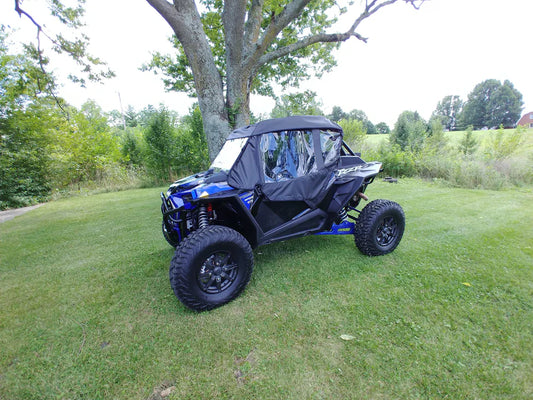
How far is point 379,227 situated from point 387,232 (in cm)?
20

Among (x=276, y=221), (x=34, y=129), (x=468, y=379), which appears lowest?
(x=468, y=379)

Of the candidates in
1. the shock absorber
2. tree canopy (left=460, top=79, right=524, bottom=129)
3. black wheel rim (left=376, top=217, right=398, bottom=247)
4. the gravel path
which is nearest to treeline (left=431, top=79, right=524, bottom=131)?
tree canopy (left=460, top=79, right=524, bottom=129)

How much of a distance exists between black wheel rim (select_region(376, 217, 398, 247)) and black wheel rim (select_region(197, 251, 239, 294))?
2.11 m

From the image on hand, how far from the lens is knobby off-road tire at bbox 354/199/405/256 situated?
10.1 ft

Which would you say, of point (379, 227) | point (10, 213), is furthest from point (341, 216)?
point (10, 213)

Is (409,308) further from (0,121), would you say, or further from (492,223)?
(0,121)

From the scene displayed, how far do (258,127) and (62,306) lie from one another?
9.84ft

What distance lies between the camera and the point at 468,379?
5.10ft

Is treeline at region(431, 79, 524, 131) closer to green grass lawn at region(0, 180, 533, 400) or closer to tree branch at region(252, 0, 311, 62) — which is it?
Result: tree branch at region(252, 0, 311, 62)

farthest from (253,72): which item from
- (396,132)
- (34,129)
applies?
(396,132)

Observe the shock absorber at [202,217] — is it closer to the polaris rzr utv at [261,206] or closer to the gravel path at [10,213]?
the polaris rzr utv at [261,206]

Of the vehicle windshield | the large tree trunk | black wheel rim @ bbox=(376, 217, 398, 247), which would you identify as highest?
the large tree trunk

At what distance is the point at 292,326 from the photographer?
2100 mm

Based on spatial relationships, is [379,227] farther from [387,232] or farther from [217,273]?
[217,273]
